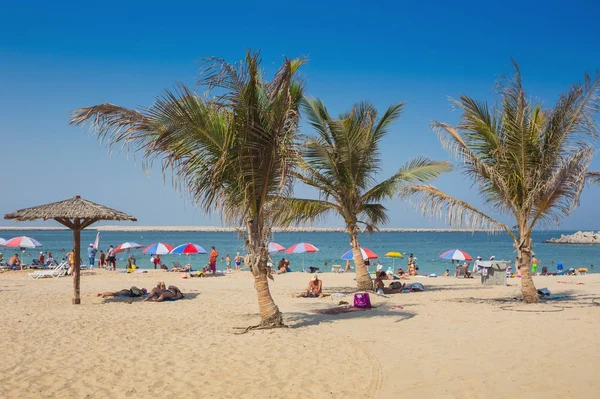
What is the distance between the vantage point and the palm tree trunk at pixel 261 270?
9164 millimetres

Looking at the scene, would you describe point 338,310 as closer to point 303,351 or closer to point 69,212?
point 303,351

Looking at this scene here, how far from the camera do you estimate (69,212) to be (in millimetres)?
12773

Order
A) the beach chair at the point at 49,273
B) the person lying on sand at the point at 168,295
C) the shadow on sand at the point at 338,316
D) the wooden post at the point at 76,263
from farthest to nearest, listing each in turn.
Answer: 1. the beach chair at the point at 49,273
2. the person lying on sand at the point at 168,295
3. the wooden post at the point at 76,263
4. the shadow on sand at the point at 338,316

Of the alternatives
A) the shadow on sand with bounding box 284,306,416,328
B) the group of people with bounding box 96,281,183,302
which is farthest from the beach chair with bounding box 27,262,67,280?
the shadow on sand with bounding box 284,306,416,328

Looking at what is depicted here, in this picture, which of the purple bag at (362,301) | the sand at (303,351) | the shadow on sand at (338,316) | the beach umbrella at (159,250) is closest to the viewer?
the sand at (303,351)

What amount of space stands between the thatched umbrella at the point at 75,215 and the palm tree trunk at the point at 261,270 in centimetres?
563

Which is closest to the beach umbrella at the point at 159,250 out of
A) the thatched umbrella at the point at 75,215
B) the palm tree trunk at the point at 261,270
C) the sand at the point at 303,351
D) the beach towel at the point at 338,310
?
the thatched umbrella at the point at 75,215

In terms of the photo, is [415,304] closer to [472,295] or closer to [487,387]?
[472,295]

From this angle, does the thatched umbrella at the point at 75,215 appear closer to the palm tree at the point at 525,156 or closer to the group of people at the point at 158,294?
the group of people at the point at 158,294

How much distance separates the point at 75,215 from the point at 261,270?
19.8 ft

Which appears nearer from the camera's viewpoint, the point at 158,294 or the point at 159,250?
the point at 158,294

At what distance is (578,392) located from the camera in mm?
5371

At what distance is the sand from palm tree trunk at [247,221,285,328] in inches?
15.9

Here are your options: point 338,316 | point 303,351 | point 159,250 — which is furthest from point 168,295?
point 159,250
